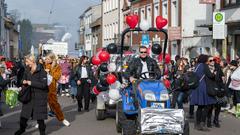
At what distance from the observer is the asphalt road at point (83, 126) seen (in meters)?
12.6

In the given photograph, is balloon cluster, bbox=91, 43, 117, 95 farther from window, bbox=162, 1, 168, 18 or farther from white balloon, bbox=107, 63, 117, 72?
window, bbox=162, 1, 168, 18

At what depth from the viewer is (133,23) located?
44.5 ft

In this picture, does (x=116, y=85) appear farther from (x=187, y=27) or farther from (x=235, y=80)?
(x=187, y=27)

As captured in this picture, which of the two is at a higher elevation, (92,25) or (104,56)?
(92,25)

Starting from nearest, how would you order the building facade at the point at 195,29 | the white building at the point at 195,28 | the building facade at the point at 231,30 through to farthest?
the building facade at the point at 231,30 → the building facade at the point at 195,29 → the white building at the point at 195,28

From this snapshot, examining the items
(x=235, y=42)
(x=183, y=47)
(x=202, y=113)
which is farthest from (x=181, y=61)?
(x=183, y=47)

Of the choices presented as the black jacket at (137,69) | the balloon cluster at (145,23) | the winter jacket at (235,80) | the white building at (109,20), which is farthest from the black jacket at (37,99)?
the white building at (109,20)

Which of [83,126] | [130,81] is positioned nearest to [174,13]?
[83,126]

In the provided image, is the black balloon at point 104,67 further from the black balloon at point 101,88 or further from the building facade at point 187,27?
the building facade at point 187,27

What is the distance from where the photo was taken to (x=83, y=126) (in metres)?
13.8

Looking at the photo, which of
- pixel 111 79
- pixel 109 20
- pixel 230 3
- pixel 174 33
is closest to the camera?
pixel 111 79

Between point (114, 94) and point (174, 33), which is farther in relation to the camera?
point (174, 33)

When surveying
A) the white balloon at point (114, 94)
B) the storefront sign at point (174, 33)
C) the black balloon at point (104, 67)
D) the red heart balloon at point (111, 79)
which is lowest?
the white balloon at point (114, 94)

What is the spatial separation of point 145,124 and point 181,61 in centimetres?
750
